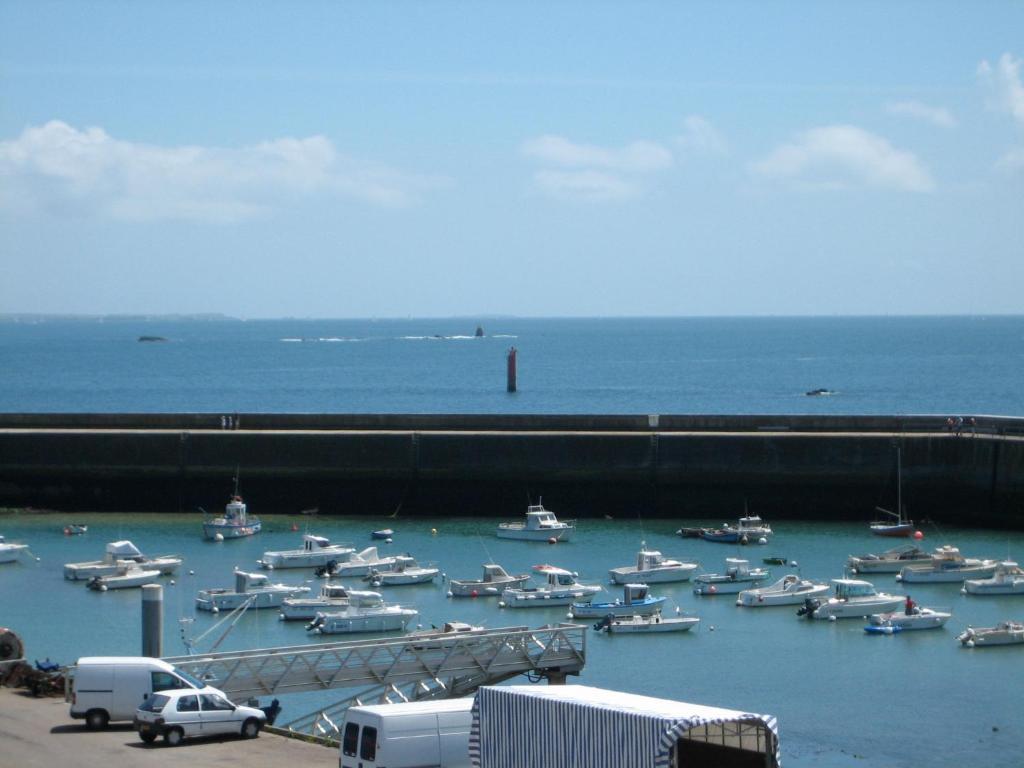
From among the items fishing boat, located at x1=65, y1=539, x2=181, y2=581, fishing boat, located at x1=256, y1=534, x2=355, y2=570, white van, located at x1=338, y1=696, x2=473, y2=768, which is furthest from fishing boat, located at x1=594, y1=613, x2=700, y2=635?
white van, located at x1=338, y1=696, x2=473, y2=768

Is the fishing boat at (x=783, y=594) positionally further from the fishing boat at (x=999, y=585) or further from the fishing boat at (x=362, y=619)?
the fishing boat at (x=362, y=619)

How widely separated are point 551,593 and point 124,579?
11.8m

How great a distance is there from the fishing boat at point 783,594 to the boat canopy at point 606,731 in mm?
22387

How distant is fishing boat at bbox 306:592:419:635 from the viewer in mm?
34375

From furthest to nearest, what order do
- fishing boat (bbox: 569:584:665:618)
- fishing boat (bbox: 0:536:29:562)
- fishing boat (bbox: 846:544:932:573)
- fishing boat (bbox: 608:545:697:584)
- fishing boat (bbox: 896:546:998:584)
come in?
fishing boat (bbox: 0:536:29:562), fishing boat (bbox: 846:544:932:573), fishing boat (bbox: 896:546:998:584), fishing boat (bbox: 608:545:697:584), fishing boat (bbox: 569:584:665:618)

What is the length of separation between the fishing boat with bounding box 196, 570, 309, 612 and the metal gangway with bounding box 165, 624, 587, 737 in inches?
473

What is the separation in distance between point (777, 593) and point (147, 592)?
66.3 feet

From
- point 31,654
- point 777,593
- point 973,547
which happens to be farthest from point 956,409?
point 31,654

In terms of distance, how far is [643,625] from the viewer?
3447 centimetres

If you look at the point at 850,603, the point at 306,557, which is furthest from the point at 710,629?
the point at 306,557

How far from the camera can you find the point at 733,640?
34000mm

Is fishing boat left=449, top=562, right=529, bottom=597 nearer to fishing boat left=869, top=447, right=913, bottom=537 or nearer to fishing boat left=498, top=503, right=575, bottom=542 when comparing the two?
fishing boat left=498, top=503, right=575, bottom=542

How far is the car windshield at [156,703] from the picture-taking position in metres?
18.0

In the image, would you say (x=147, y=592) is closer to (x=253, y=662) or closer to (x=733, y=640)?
(x=253, y=662)
